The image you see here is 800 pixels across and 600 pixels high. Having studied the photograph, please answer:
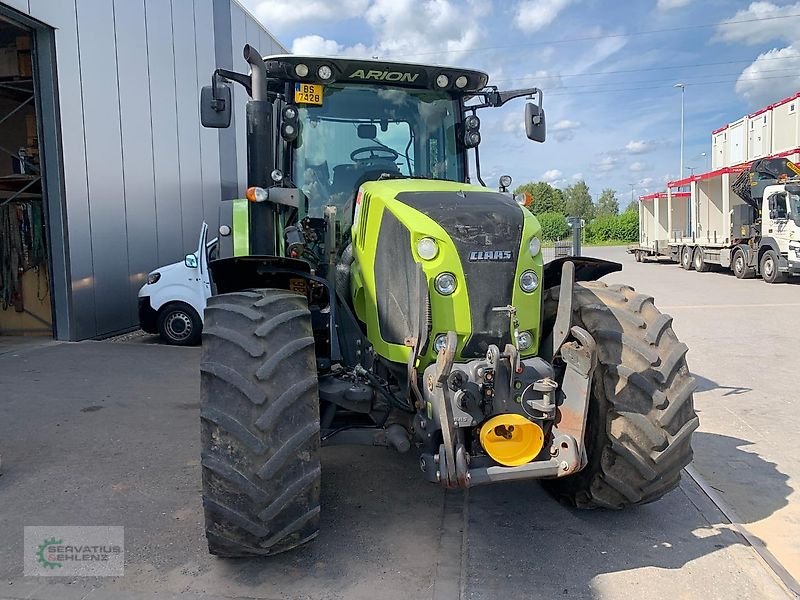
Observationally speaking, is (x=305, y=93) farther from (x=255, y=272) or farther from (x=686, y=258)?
(x=686, y=258)

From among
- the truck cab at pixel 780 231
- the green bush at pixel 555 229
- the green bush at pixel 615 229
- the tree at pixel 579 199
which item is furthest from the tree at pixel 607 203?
the truck cab at pixel 780 231

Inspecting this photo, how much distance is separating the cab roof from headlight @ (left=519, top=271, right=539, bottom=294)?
192 cm

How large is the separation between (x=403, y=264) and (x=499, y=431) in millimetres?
937

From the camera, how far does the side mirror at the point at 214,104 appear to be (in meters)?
4.35

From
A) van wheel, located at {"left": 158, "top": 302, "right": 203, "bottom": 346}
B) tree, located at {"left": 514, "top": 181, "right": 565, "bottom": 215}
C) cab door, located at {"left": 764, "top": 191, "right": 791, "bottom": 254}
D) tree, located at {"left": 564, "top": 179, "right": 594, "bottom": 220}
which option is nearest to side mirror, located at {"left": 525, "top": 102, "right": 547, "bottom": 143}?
van wheel, located at {"left": 158, "top": 302, "right": 203, "bottom": 346}

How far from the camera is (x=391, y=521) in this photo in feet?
12.9

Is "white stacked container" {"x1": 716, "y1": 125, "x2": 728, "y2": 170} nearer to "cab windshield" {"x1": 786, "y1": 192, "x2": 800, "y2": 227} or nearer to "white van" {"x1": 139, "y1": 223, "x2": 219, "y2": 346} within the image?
"cab windshield" {"x1": 786, "y1": 192, "x2": 800, "y2": 227}

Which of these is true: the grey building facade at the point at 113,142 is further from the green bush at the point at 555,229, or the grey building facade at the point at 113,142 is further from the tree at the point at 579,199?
the tree at the point at 579,199

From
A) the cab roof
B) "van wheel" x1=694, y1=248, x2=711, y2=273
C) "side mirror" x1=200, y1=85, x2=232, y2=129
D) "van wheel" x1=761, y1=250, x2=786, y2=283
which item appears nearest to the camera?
"side mirror" x1=200, y1=85, x2=232, y2=129

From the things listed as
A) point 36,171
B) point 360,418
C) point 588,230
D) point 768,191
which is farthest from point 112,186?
point 588,230

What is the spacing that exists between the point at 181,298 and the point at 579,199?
78.2 meters

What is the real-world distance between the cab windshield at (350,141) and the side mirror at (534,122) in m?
0.90

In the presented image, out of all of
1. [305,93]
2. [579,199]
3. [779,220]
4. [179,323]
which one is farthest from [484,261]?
[579,199]

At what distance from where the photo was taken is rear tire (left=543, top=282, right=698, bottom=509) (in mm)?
3484
